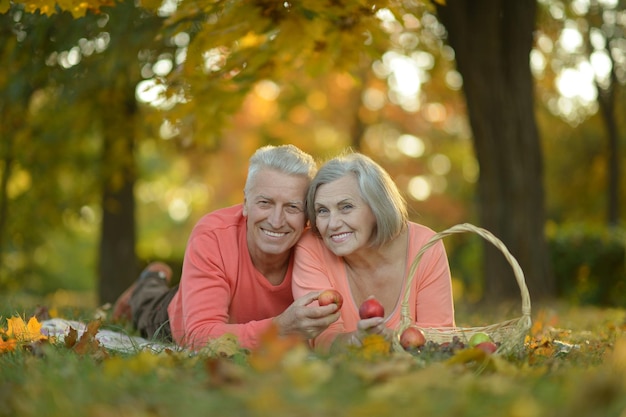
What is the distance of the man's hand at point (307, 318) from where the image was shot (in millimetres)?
3637

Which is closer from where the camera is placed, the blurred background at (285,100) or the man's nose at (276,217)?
the man's nose at (276,217)

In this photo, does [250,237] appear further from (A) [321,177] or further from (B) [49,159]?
(B) [49,159]

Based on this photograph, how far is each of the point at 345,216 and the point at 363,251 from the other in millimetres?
303

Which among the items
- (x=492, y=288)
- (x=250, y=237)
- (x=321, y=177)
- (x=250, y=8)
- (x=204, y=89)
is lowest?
(x=492, y=288)

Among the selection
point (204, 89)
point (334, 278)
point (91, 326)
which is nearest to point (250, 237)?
point (334, 278)

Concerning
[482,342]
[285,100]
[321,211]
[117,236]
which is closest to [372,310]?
[482,342]

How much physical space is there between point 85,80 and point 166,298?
2559mm

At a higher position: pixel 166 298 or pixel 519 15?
pixel 519 15

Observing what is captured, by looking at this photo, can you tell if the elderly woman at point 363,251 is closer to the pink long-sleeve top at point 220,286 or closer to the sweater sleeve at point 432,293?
the sweater sleeve at point 432,293

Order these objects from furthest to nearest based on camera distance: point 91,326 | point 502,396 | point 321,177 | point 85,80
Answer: point 85,80 < point 321,177 < point 91,326 < point 502,396

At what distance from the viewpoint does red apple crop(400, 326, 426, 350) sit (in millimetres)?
3488

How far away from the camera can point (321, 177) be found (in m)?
4.16

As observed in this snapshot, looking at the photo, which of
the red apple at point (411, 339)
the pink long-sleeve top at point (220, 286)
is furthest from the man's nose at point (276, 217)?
the red apple at point (411, 339)

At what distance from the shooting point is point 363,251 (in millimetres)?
4254
